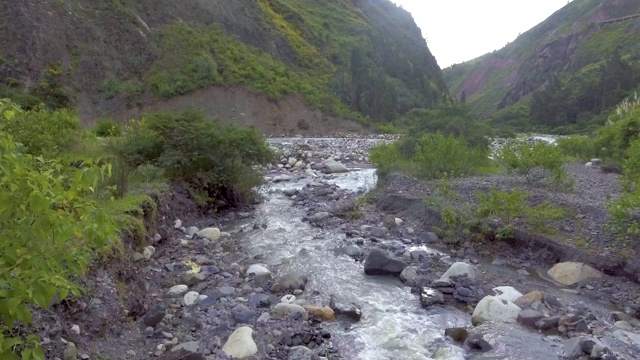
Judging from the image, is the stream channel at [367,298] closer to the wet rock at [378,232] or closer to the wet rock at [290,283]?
the wet rock at [290,283]

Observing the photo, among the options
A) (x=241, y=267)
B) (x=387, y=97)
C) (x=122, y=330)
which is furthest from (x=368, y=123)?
(x=122, y=330)

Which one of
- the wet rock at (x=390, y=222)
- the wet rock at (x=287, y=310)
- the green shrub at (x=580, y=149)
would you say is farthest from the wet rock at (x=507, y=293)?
the green shrub at (x=580, y=149)

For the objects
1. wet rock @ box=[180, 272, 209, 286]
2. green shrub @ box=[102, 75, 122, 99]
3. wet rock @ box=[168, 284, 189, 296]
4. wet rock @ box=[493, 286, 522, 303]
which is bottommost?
wet rock @ box=[493, 286, 522, 303]

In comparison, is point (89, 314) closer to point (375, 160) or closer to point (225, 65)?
point (375, 160)

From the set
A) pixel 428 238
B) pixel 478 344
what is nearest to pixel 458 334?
pixel 478 344

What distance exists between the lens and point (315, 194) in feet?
55.5

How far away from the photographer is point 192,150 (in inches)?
551

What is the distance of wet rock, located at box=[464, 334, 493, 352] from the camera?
21.1 ft

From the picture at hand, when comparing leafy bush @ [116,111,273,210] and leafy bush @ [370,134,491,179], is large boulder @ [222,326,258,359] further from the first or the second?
leafy bush @ [370,134,491,179]

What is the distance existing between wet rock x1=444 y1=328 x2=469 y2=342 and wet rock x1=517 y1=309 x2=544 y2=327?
89 cm

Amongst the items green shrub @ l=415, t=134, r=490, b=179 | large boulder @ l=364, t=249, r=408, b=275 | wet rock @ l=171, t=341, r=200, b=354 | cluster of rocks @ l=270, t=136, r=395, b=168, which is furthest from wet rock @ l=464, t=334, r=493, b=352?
cluster of rocks @ l=270, t=136, r=395, b=168

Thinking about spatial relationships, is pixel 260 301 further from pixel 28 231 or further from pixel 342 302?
pixel 28 231

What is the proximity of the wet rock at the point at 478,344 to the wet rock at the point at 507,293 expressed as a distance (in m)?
1.35

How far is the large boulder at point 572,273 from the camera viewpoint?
28.0 ft
